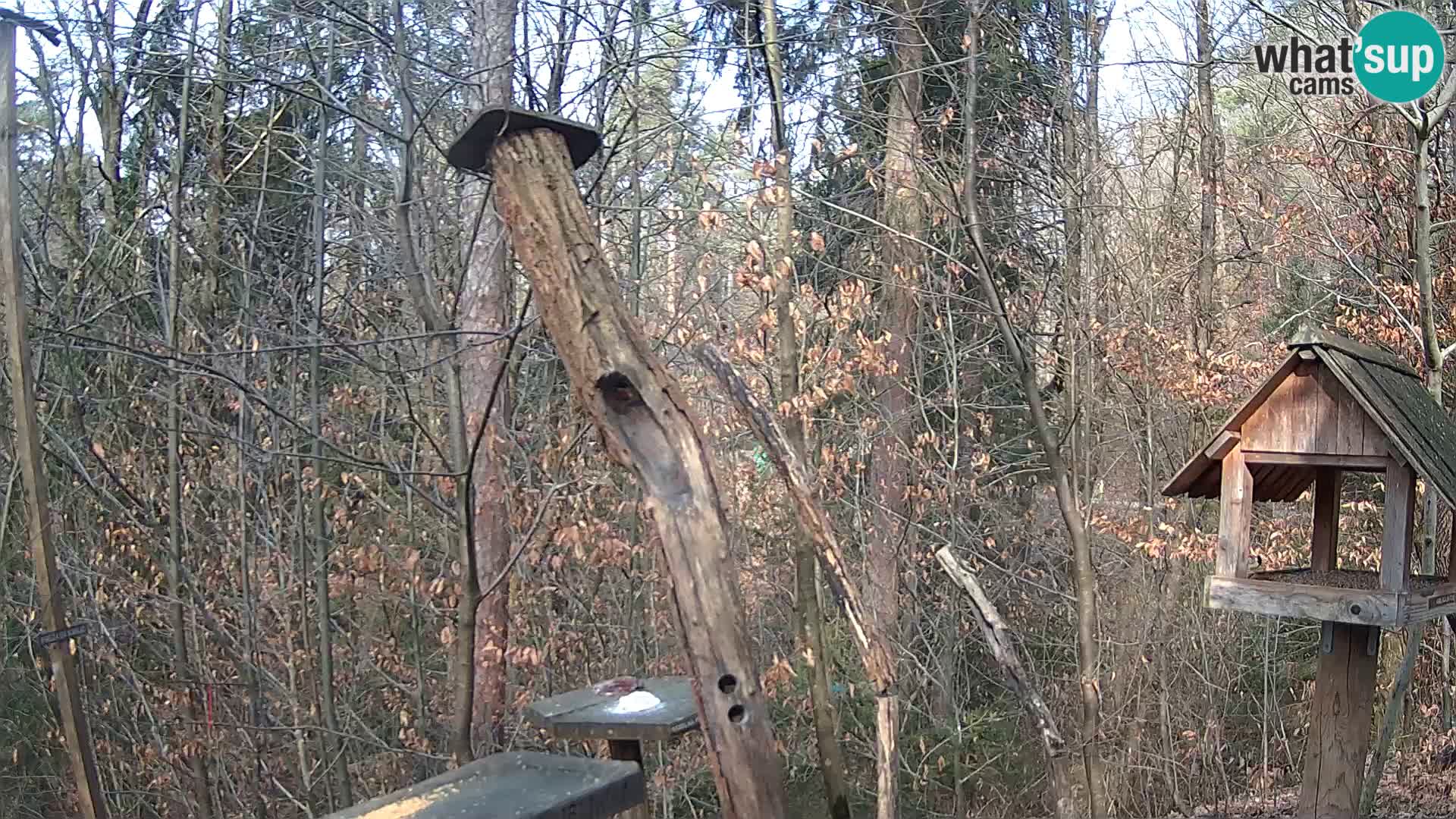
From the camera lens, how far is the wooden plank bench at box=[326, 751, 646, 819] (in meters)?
2.29

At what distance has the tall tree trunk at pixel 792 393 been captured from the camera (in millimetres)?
5727

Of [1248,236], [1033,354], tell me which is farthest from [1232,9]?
[1033,354]

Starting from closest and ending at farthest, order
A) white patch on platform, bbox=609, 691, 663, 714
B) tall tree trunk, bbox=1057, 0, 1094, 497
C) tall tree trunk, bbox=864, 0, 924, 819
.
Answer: white patch on platform, bbox=609, 691, 663, 714
tall tree trunk, bbox=1057, 0, 1094, 497
tall tree trunk, bbox=864, 0, 924, 819

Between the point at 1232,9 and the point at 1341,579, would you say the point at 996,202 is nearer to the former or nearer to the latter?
the point at 1232,9

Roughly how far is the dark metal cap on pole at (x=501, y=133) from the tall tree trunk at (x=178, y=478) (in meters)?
2.99

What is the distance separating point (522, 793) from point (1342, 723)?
2875 millimetres

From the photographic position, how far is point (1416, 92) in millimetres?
5520

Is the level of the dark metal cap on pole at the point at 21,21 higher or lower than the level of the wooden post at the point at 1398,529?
higher

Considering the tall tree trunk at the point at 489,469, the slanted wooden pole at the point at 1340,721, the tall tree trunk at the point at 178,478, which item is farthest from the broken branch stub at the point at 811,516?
Result: the tall tree trunk at the point at 178,478

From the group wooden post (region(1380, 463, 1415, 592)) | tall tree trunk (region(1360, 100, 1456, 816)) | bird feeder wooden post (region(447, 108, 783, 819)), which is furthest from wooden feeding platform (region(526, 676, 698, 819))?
tall tree trunk (region(1360, 100, 1456, 816))

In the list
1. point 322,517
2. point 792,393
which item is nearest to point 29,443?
point 322,517

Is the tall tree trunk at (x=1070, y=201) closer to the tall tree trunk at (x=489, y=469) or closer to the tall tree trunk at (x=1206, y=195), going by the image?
the tall tree trunk at (x=1206, y=195)

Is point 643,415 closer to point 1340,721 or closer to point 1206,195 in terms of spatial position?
point 1340,721
